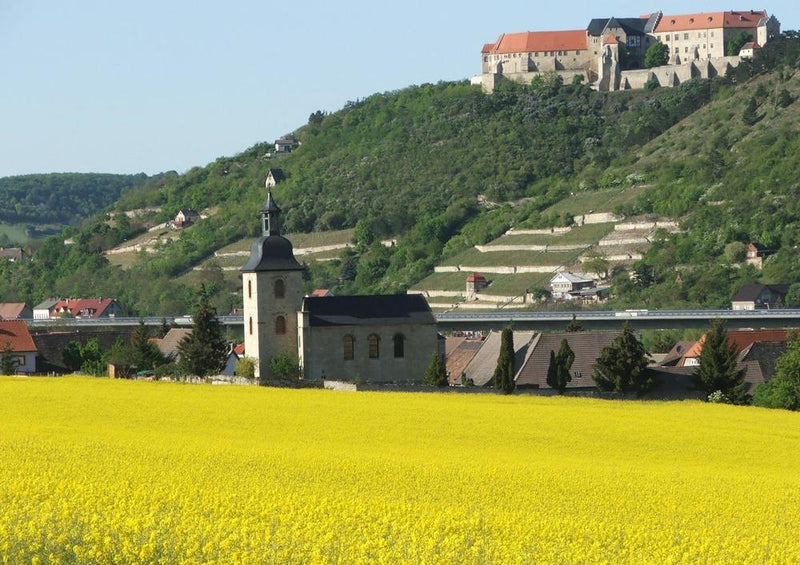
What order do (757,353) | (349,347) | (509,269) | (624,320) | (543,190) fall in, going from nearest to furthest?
(757,353), (349,347), (624,320), (509,269), (543,190)

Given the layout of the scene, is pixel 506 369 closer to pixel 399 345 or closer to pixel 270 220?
pixel 399 345

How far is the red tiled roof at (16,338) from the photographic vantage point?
79.2 m

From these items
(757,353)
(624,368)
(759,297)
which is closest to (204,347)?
(624,368)

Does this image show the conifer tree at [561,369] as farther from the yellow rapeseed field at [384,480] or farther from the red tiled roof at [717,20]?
the red tiled roof at [717,20]

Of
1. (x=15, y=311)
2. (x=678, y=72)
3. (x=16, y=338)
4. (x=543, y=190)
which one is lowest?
(x=15, y=311)

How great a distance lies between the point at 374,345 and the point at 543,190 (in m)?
103

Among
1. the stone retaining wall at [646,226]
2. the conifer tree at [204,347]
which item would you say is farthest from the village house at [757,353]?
the stone retaining wall at [646,226]

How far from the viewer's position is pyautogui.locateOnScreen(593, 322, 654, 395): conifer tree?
214ft

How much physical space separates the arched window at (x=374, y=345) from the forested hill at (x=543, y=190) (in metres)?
56.1

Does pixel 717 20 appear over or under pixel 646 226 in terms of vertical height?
over

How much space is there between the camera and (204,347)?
7431cm

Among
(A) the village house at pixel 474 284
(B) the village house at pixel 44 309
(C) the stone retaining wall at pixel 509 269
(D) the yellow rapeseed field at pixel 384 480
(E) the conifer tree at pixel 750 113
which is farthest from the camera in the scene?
(E) the conifer tree at pixel 750 113

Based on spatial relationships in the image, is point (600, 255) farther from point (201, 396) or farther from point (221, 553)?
point (221, 553)

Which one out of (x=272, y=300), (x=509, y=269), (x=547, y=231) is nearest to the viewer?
(x=272, y=300)
